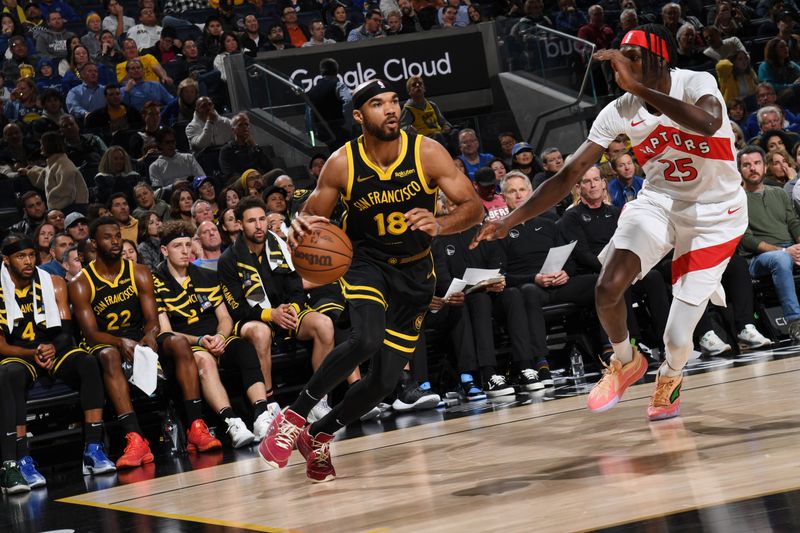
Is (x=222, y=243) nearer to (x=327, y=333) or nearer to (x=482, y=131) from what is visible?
(x=327, y=333)

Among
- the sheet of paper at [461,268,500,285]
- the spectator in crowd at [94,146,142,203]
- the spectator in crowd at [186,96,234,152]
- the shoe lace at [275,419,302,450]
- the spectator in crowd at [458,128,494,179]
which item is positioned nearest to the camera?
the shoe lace at [275,419,302,450]

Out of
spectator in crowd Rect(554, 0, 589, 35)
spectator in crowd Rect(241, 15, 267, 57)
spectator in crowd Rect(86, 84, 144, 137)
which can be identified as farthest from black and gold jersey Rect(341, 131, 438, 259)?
spectator in crowd Rect(554, 0, 589, 35)

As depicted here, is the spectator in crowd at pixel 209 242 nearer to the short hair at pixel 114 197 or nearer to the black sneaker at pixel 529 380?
the short hair at pixel 114 197

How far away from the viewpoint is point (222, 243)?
30.2 feet

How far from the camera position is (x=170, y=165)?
11055 millimetres

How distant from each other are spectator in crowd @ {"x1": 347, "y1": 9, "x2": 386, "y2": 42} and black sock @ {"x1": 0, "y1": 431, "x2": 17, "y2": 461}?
9.11 meters

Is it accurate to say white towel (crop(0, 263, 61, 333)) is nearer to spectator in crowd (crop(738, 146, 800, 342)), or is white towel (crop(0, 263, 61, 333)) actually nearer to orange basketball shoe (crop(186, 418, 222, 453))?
orange basketball shoe (crop(186, 418, 222, 453))

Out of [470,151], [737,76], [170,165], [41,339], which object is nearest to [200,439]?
[41,339]

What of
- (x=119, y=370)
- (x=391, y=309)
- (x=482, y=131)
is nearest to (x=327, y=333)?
(x=119, y=370)

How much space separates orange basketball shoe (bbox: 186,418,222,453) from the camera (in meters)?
6.93

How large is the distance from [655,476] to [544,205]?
160cm

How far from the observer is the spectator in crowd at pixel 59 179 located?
33.7 ft

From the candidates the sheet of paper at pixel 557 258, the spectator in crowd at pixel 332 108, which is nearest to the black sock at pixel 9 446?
the sheet of paper at pixel 557 258

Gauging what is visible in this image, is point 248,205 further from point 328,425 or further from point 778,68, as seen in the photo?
point 778,68
